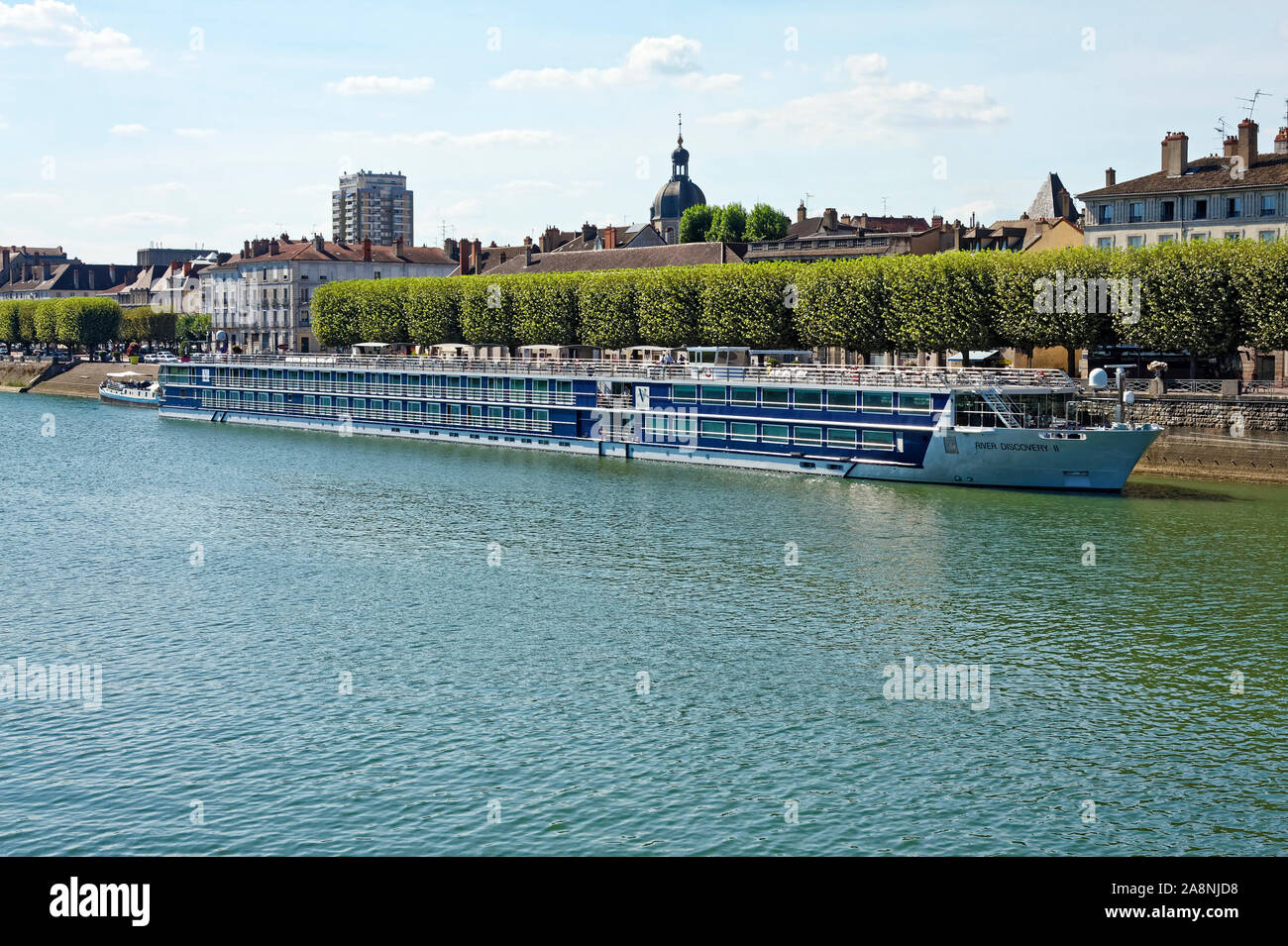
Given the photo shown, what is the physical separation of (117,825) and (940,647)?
19.9 metres

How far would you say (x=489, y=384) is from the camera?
90.6 metres

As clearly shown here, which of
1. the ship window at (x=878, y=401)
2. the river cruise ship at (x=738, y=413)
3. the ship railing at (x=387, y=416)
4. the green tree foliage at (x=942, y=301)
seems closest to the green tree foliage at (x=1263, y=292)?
the river cruise ship at (x=738, y=413)

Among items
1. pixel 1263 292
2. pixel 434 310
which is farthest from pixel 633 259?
pixel 1263 292

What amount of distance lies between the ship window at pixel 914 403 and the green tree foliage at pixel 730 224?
8437 centimetres

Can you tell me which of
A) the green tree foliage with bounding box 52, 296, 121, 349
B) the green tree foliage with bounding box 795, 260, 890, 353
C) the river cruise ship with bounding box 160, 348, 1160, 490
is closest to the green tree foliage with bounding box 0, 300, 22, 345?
the green tree foliage with bounding box 52, 296, 121, 349

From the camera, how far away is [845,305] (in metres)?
82.8

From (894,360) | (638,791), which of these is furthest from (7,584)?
(894,360)

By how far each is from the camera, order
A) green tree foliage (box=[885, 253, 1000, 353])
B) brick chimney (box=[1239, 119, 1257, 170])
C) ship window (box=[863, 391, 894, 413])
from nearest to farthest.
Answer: ship window (box=[863, 391, 894, 413]) → green tree foliage (box=[885, 253, 1000, 353]) → brick chimney (box=[1239, 119, 1257, 170])

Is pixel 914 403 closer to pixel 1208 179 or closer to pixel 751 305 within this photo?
pixel 751 305

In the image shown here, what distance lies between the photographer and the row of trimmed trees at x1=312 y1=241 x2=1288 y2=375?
67438 millimetres

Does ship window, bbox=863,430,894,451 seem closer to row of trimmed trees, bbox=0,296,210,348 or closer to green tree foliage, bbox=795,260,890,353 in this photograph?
green tree foliage, bbox=795,260,890,353

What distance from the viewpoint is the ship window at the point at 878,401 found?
213ft

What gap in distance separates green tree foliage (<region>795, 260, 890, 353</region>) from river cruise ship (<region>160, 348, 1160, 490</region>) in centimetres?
619
